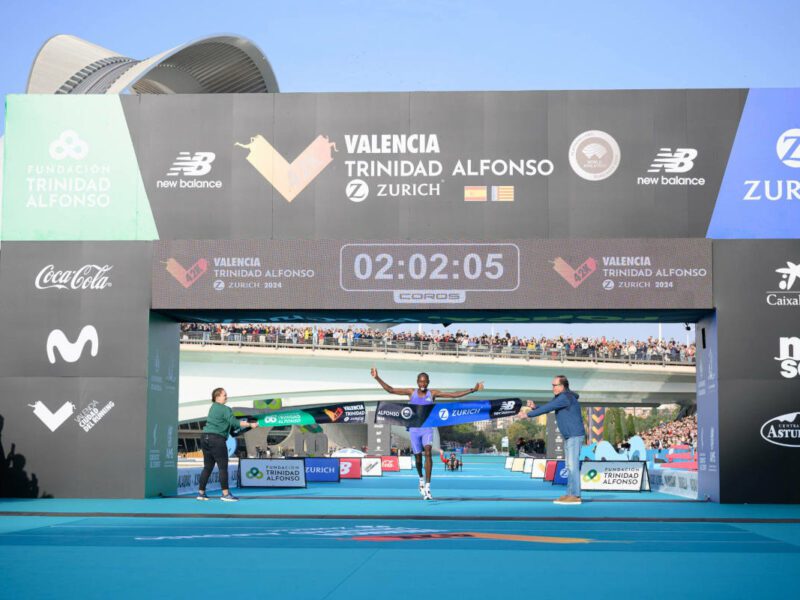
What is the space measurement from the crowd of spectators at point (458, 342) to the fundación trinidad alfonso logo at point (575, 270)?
41790 mm

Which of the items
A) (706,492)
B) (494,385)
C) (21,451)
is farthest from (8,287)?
(494,385)

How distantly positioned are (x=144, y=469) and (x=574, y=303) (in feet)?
27.5

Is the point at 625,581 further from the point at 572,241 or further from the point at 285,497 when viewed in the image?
the point at 285,497

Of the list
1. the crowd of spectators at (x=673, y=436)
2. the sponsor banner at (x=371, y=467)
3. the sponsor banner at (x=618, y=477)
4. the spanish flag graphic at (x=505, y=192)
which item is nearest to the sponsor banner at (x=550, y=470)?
the sponsor banner at (x=618, y=477)

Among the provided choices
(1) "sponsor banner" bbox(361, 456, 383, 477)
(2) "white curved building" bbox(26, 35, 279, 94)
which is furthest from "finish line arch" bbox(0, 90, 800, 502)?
(2) "white curved building" bbox(26, 35, 279, 94)

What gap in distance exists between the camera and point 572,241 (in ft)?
62.1

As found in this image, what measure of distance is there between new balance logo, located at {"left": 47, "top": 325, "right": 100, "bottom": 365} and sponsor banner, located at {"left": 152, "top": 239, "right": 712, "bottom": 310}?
1425 millimetres

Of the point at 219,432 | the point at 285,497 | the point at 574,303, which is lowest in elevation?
the point at 285,497

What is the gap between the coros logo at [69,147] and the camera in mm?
19453

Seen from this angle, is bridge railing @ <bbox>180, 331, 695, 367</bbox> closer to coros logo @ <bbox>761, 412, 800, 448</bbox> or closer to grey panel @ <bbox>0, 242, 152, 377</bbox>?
grey panel @ <bbox>0, 242, 152, 377</bbox>

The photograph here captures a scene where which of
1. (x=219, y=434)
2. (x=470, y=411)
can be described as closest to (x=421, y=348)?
(x=470, y=411)

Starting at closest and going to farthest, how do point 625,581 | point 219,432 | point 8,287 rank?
point 625,581 < point 219,432 < point 8,287

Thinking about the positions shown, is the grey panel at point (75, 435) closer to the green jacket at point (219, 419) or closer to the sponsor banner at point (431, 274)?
the green jacket at point (219, 419)

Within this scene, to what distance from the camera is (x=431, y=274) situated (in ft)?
62.3
